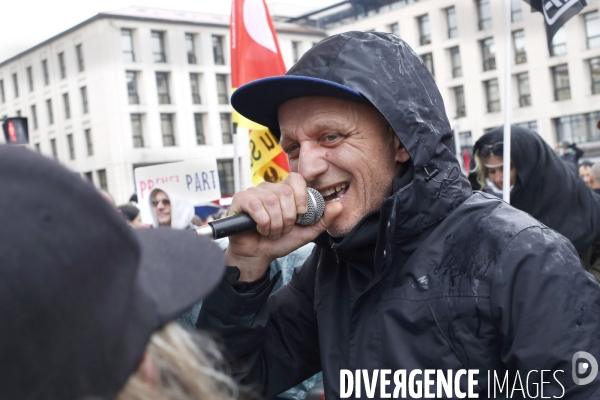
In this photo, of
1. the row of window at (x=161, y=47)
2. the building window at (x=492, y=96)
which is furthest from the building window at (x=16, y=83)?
the building window at (x=492, y=96)

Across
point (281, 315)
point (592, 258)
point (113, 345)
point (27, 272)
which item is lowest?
point (592, 258)

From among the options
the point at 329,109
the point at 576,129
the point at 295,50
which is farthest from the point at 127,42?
the point at 329,109

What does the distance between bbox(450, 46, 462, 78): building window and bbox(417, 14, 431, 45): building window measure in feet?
5.67

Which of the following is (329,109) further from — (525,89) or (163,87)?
(163,87)

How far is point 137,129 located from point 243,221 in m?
37.2

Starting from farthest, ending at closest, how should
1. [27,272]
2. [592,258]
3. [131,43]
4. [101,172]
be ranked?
[101,172] → [131,43] → [592,258] → [27,272]

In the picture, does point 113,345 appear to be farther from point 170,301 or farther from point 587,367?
point 587,367

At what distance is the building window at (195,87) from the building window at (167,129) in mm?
1699

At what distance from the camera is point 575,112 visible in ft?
110

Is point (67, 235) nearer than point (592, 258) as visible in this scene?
Yes

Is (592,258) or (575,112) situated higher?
(575,112)

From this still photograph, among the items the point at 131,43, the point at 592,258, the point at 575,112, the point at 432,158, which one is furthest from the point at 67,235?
the point at 575,112

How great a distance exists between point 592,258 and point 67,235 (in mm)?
4202

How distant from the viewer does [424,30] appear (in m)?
34.2
